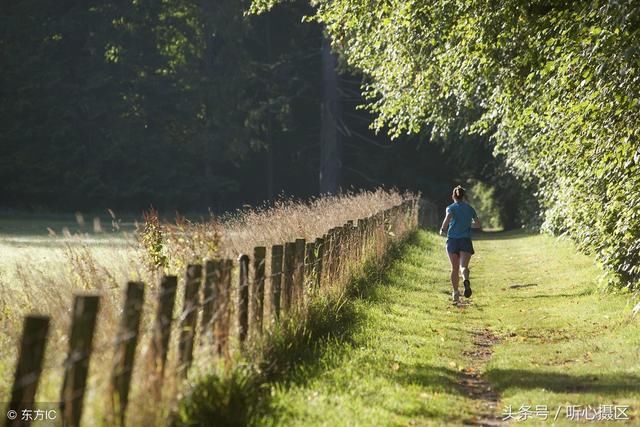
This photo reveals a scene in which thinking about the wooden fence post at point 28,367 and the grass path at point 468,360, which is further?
the grass path at point 468,360

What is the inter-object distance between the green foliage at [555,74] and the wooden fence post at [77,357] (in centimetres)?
789

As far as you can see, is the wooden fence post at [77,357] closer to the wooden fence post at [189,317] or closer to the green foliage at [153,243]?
the wooden fence post at [189,317]

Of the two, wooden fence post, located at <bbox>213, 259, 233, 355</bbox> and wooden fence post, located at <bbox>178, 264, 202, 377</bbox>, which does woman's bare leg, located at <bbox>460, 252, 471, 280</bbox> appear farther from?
wooden fence post, located at <bbox>178, 264, 202, 377</bbox>

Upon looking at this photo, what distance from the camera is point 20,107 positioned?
165 feet

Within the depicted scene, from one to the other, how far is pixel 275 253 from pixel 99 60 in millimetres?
46769

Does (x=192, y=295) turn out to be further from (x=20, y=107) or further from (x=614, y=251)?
(x=20, y=107)

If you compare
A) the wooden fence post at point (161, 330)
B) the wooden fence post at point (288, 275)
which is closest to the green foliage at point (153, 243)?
the wooden fence post at point (288, 275)

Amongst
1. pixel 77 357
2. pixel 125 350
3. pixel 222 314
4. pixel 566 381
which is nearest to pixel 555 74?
pixel 566 381

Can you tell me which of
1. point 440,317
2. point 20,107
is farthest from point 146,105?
point 440,317

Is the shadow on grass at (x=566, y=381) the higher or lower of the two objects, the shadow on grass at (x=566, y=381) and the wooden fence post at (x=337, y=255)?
the lower

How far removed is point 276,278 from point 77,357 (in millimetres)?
4901

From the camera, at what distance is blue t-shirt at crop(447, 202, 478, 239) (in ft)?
58.9

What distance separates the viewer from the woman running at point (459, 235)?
18.0 meters

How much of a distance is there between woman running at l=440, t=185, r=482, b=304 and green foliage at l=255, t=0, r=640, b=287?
160 cm
